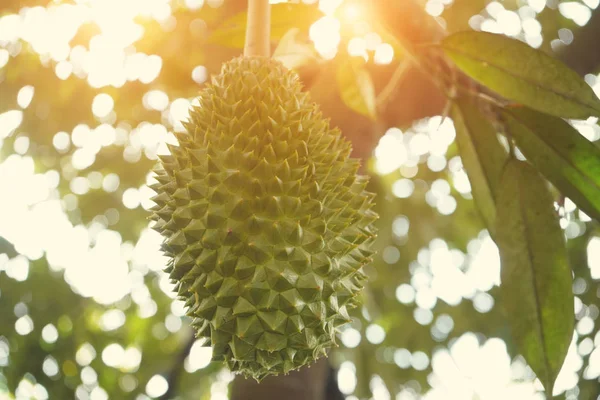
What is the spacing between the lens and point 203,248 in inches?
35.0

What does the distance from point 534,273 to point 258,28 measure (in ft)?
2.29

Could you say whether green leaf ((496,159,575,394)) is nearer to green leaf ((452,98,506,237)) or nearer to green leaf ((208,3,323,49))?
green leaf ((452,98,506,237))

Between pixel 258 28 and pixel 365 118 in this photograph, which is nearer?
pixel 258 28

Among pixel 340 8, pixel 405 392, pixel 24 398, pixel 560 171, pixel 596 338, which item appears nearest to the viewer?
pixel 560 171

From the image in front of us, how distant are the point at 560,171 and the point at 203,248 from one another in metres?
0.70

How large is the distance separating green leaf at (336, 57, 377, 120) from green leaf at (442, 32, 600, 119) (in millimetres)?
189

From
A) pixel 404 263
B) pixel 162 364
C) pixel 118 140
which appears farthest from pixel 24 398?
pixel 404 263

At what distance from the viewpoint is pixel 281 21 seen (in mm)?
1271

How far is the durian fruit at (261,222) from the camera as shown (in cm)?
86

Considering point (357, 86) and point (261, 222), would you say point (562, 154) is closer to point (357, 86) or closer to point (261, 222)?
point (357, 86)

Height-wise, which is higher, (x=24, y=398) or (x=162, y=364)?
(x=24, y=398)

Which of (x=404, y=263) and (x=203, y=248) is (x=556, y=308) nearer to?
(x=203, y=248)

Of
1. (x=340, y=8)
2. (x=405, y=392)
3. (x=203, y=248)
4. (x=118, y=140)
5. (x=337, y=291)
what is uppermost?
(x=340, y=8)

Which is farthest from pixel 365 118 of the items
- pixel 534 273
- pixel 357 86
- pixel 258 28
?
pixel 534 273
